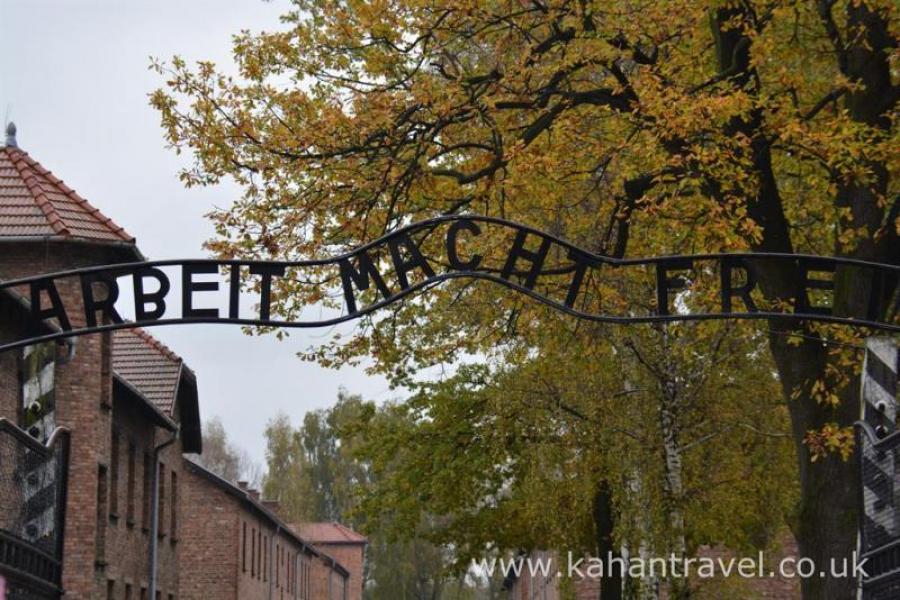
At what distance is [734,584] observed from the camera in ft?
87.2

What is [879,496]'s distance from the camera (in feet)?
26.6

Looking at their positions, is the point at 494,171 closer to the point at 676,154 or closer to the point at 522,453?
the point at 676,154

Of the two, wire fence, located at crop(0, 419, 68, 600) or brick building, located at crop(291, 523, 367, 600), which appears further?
brick building, located at crop(291, 523, 367, 600)

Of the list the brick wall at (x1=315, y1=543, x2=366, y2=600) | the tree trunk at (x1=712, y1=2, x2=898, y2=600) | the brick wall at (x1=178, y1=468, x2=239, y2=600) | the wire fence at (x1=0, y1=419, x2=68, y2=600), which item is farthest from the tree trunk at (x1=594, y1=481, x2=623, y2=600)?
the brick wall at (x1=315, y1=543, x2=366, y2=600)

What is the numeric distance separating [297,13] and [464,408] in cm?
1098

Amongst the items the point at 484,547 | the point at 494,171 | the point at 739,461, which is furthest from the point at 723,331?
the point at 484,547

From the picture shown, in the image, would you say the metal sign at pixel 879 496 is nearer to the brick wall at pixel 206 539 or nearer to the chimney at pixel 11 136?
the chimney at pixel 11 136

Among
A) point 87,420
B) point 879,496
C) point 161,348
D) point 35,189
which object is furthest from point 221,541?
point 879,496

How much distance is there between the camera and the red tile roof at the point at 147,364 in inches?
1480

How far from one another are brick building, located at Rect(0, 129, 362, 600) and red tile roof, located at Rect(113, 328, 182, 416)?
35 millimetres

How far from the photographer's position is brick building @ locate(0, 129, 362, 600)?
9047mm

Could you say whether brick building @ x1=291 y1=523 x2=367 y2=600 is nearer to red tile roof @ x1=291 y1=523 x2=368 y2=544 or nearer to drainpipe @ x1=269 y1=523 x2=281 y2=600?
red tile roof @ x1=291 y1=523 x2=368 y2=544

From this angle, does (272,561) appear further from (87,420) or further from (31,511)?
(31,511)

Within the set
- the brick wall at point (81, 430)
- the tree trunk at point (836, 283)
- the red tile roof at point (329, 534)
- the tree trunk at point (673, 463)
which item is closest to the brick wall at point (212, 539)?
the brick wall at point (81, 430)
